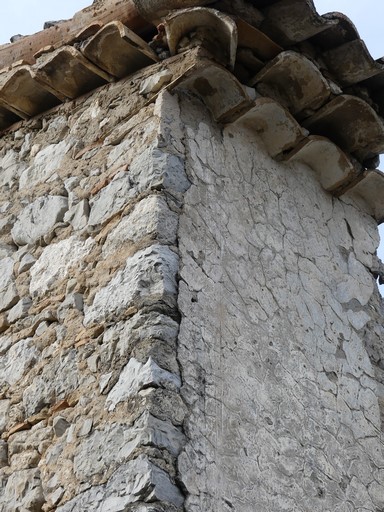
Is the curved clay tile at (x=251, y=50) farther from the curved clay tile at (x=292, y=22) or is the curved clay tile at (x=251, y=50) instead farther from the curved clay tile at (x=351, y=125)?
the curved clay tile at (x=351, y=125)

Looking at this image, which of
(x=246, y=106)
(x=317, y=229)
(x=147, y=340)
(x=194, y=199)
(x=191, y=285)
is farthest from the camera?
(x=317, y=229)

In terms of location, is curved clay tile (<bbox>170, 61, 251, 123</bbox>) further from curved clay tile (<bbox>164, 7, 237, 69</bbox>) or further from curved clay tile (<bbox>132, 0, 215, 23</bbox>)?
curved clay tile (<bbox>132, 0, 215, 23</bbox>)

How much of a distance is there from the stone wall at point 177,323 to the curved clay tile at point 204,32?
7.6 inches

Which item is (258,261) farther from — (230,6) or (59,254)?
(230,6)

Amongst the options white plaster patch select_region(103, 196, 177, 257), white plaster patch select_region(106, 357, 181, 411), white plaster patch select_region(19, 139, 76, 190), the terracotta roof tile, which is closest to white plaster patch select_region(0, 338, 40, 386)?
white plaster patch select_region(103, 196, 177, 257)

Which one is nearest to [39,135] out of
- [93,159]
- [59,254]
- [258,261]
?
[93,159]

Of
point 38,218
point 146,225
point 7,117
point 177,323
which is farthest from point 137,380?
point 7,117

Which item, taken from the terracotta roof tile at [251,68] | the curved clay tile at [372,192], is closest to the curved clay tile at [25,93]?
the terracotta roof tile at [251,68]

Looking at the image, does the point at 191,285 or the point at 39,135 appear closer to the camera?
the point at 191,285

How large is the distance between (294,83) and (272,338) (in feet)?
3.51

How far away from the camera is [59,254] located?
396cm

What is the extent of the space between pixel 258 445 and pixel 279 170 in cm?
128

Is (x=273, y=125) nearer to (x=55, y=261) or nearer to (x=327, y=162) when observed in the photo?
(x=327, y=162)

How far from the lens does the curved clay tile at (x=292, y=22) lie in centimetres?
410
